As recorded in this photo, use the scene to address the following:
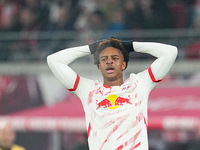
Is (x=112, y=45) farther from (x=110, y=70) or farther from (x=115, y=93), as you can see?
(x=115, y=93)

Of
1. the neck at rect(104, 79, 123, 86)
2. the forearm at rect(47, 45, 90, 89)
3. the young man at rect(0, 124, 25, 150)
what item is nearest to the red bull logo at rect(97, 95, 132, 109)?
the neck at rect(104, 79, 123, 86)

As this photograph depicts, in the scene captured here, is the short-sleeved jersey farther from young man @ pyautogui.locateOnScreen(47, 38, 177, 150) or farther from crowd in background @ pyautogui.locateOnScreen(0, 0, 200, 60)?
crowd in background @ pyautogui.locateOnScreen(0, 0, 200, 60)

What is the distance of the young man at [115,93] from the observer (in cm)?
564

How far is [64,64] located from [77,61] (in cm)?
701

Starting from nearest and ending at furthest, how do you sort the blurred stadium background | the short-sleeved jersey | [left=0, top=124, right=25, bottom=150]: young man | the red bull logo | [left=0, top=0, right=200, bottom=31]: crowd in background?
the short-sleeved jersey, the red bull logo, [left=0, top=124, right=25, bottom=150]: young man, the blurred stadium background, [left=0, top=0, right=200, bottom=31]: crowd in background

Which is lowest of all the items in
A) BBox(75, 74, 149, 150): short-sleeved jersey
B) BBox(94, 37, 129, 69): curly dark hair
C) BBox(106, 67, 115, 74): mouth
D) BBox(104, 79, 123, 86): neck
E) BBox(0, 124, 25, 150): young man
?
BBox(0, 124, 25, 150): young man

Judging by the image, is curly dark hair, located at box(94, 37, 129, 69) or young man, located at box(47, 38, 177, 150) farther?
curly dark hair, located at box(94, 37, 129, 69)

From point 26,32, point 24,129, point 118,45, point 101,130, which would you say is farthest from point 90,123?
point 26,32

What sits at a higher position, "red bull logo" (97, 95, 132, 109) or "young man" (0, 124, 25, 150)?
"red bull logo" (97, 95, 132, 109)

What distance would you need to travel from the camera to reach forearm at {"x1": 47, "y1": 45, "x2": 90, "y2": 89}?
593 cm

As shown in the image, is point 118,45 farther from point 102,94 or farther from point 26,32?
point 26,32

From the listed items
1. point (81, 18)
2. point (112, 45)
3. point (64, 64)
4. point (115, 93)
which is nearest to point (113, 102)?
point (115, 93)

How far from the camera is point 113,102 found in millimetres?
5754

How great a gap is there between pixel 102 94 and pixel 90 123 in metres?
0.27
